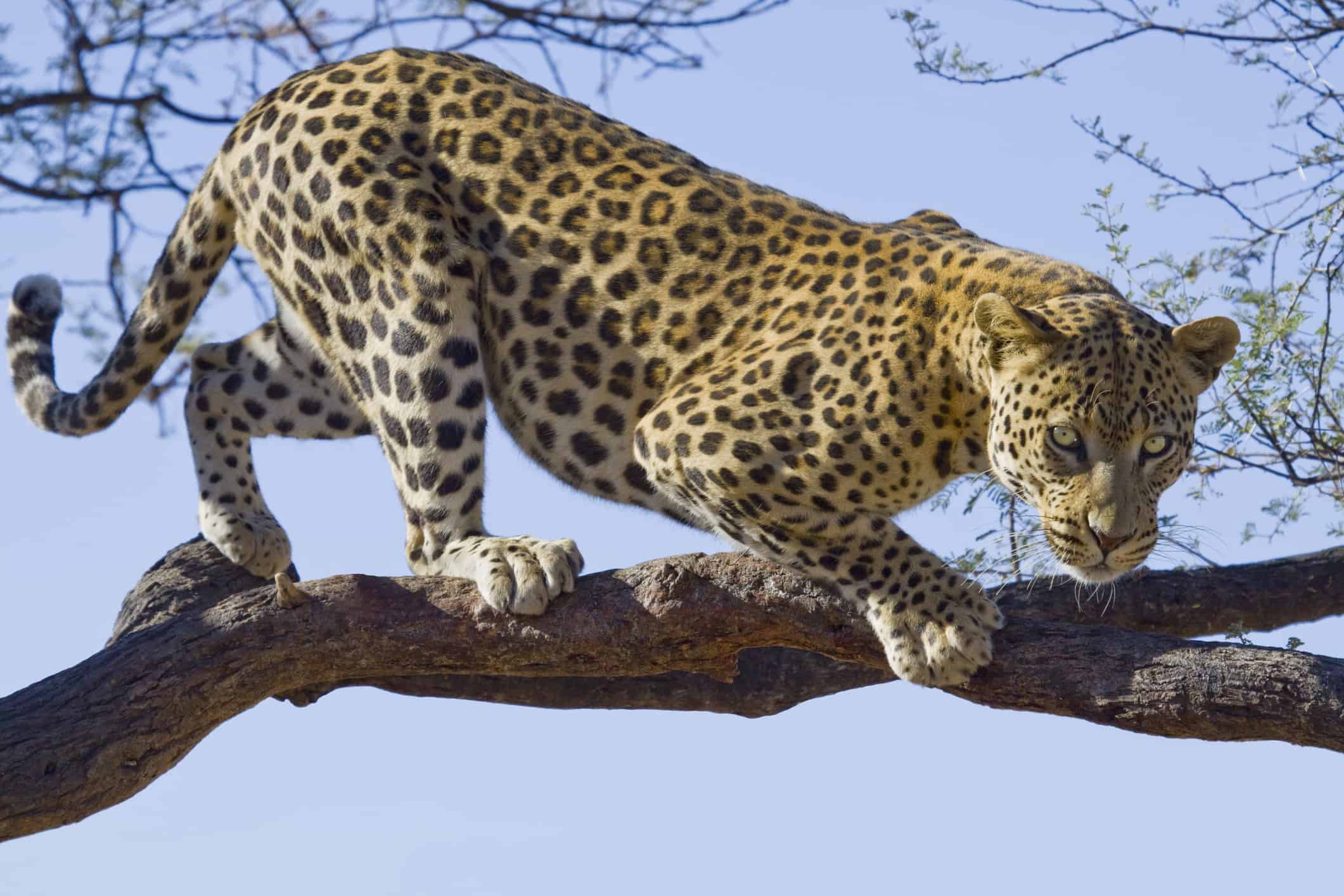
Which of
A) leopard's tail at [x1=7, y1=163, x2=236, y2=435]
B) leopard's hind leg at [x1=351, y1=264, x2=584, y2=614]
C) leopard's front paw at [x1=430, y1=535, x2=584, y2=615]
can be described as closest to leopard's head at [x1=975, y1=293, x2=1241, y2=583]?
leopard's front paw at [x1=430, y1=535, x2=584, y2=615]

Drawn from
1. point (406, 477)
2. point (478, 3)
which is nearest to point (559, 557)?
point (406, 477)

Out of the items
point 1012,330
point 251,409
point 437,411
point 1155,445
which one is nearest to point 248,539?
point 251,409

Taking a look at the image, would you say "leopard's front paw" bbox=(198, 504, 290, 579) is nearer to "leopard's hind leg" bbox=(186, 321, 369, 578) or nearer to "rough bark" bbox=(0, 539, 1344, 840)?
"leopard's hind leg" bbox=(186, 321, 369, 578)

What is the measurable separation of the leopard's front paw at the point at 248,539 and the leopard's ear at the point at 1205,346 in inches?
158

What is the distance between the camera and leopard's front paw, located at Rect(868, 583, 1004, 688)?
612 centimetres

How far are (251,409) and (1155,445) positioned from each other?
422 cm

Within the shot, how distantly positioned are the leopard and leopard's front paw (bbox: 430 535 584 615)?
0.01m

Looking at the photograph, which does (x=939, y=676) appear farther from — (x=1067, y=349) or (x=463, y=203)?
(x=463, y=203)

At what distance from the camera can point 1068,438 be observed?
237 inches

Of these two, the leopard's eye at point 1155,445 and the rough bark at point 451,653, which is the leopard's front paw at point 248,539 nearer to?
the rough bark at point 451,653

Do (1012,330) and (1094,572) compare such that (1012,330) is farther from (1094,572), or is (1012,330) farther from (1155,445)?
(1094,572)

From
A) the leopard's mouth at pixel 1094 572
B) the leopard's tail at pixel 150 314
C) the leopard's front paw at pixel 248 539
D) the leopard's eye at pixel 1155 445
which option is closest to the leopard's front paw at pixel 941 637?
the leopard's mouth at pixel 1094 572

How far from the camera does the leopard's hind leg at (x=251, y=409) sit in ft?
26.6

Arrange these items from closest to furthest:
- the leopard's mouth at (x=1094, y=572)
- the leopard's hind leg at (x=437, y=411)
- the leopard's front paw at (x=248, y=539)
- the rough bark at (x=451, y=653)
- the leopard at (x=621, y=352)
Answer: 1. the rough bark at (x=451, y=653)
2. the leopard's mouth at (x=1094, y=572)
3. the leopard at (x=621, y=352)
4. the leopard's hind leg at (x=437, y=411)
5. the leopard's front paw at (x=248, y=539)
